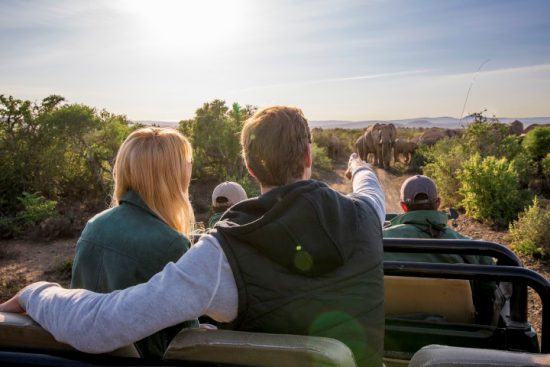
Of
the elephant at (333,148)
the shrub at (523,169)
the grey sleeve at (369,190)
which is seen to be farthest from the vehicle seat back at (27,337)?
the elephant at (333,148)

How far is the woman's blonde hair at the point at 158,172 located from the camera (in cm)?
200

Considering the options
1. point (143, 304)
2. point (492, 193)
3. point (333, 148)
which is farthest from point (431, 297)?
point (333, 148)

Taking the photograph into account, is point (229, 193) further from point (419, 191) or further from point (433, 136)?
point (433, 136)

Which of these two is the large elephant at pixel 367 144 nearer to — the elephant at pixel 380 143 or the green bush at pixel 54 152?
the elephant at pixel 380 143

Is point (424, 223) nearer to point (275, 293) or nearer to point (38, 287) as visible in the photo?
point (275, 293)

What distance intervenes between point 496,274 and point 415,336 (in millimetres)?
572

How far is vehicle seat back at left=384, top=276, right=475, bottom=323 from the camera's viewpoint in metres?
2.27

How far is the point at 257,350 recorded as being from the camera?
121cm

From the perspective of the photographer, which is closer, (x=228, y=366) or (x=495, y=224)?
(x=228, y=366)

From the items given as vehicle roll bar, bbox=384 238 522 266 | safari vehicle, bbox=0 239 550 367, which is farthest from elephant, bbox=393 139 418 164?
vehicle roll bar, bbox=384 238 522 266

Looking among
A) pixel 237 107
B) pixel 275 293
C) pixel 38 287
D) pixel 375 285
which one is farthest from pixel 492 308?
pixel 237 107

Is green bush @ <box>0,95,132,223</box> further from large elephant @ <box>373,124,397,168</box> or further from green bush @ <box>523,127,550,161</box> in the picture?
large elephant @ <box>373,124,397,168</box>

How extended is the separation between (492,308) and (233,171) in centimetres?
960

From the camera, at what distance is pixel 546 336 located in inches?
72.6
